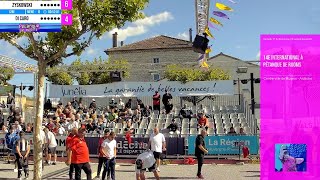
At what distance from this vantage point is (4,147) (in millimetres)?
20938

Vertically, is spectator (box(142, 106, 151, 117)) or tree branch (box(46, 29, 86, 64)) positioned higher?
tree branch (box(46, 29, 86, 64))

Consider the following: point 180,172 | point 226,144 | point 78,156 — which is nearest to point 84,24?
point 78,156

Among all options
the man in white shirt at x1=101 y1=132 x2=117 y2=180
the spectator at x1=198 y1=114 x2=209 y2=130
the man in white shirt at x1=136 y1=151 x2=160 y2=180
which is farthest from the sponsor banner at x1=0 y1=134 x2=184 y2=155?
the man in white shirt at x1=136 y1=151 x2=160 y2=180

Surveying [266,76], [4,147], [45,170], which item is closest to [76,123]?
[4,147]

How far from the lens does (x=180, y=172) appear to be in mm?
16219

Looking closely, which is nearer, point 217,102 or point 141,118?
point 141,118

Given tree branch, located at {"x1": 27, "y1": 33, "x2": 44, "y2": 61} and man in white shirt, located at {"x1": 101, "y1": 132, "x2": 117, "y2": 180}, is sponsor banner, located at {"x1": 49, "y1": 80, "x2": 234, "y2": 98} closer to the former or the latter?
man in white shirt, located at {"x1": 101, "y1": 132, "x2": 117, "y2": 180}

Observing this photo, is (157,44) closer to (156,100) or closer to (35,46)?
(156,100)

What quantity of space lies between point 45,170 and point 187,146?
21.3ft

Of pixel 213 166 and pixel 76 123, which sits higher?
pixel 76 123

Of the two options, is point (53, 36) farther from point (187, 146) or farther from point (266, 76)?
point (187, 146)
